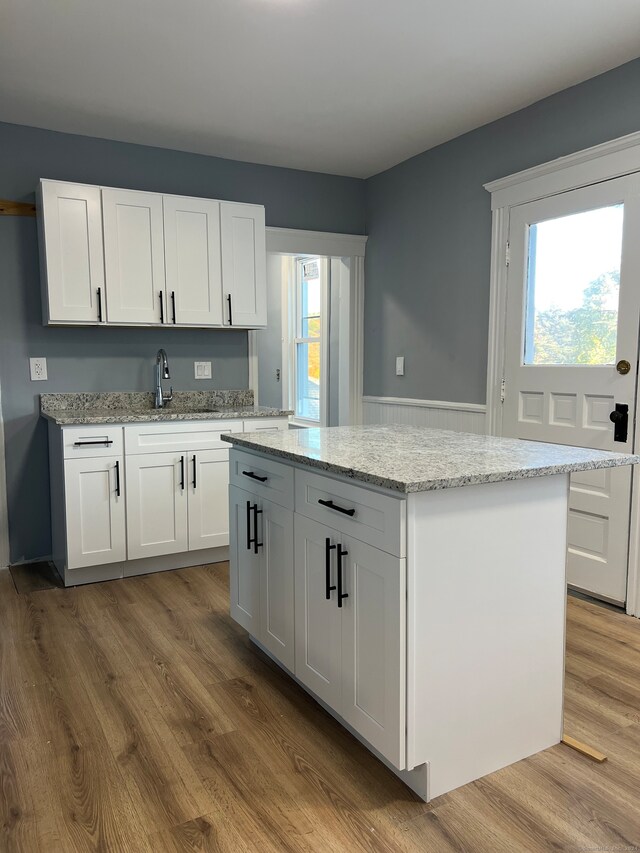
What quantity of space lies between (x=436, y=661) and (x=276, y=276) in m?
5.46

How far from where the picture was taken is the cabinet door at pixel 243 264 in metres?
3.96

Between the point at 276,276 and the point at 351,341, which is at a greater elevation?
the point at 276,276

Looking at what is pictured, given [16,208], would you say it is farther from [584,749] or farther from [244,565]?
[584,749]

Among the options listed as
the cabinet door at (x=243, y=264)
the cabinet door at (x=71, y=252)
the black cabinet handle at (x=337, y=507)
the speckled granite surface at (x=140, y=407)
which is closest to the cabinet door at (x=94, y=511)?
the speckled granite surface at (x=140, y=407)

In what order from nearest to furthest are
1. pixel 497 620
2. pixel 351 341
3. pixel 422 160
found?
1. pixel 497 620
2. pixel 422 160
3. pixel 351 341

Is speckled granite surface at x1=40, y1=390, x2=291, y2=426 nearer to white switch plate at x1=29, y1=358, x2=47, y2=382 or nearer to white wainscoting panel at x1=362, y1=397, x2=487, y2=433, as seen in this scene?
white switch plate at x1=29, y1=358, x2=47, y2=382

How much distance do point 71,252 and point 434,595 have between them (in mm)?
2837

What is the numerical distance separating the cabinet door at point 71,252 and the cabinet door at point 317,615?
7.00ft

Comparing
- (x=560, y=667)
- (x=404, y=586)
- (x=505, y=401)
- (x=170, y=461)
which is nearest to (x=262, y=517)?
(x=404, y=586)

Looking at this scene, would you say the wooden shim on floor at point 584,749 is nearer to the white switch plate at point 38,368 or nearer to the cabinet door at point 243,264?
the cabinet door at point 243,264

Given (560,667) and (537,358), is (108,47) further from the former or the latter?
(560,667)

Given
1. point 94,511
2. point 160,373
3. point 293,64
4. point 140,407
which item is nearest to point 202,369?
point 160,373

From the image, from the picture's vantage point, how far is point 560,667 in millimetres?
1958

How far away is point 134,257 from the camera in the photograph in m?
3.66
